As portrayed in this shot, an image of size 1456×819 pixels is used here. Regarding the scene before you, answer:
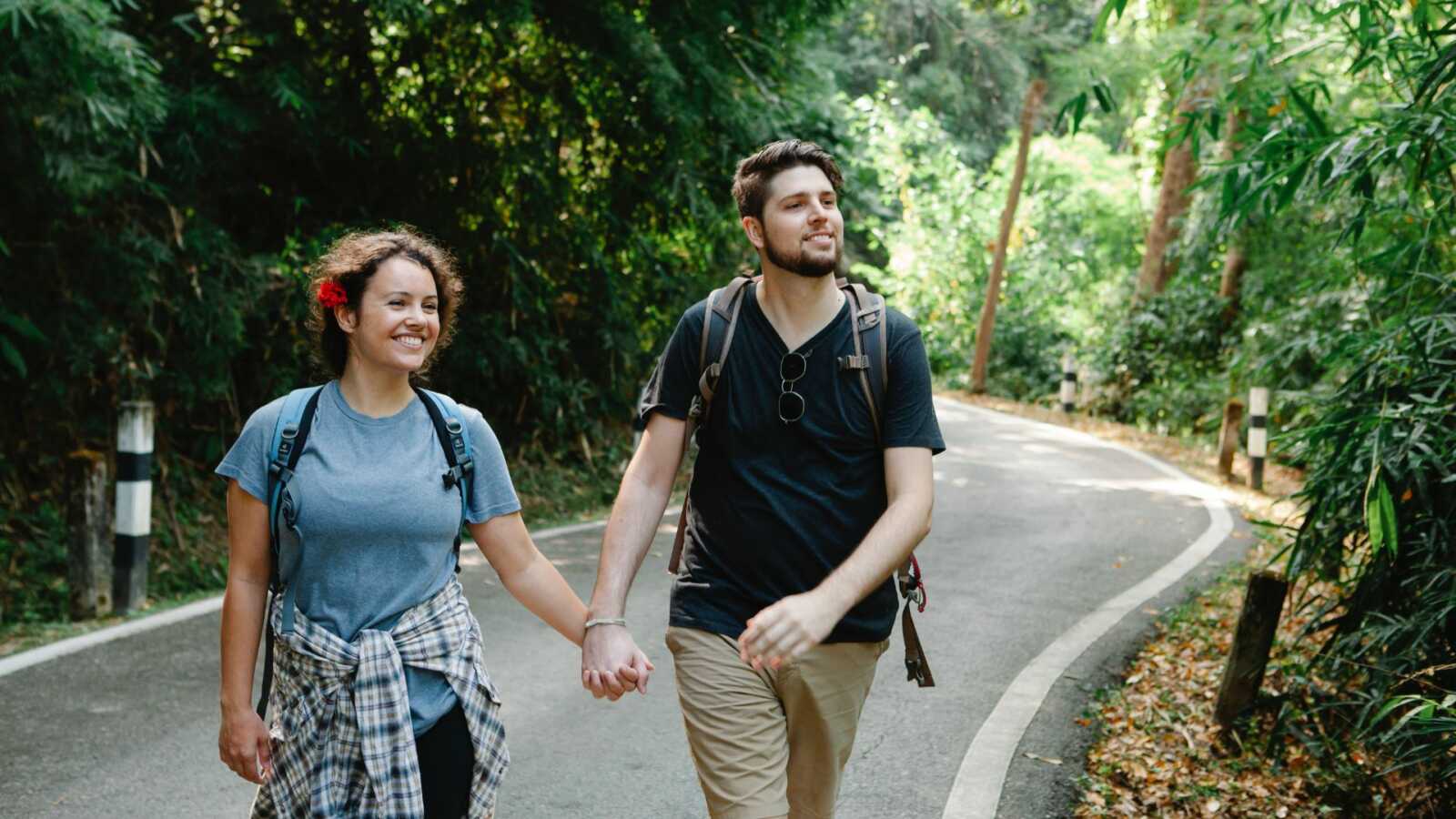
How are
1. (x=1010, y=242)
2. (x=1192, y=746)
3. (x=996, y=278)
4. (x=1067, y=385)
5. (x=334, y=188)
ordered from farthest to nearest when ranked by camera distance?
1. (x=1010, y=242)
2. (x=996, y=278)
3. (x=1067, y=385)
4. (x=334, y=188)
5. (x=1192, y=746)

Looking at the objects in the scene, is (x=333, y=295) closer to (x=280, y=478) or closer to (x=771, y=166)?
(x=280, y=478)

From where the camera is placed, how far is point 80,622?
7219mm

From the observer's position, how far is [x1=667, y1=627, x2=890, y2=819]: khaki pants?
3.12m

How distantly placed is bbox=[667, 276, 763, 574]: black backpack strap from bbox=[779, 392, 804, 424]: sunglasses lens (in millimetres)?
177

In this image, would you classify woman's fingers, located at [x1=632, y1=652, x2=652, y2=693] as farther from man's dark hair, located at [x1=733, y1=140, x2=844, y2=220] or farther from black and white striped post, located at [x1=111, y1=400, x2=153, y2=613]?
black and white striped post, located at [x1=111, y1=400, x2=153, y2=613]

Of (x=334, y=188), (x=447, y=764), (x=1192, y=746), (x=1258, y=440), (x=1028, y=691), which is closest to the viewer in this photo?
(x=447, y=764)

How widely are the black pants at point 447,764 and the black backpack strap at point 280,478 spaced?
1.19ft

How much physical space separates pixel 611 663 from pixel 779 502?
20.9 inches

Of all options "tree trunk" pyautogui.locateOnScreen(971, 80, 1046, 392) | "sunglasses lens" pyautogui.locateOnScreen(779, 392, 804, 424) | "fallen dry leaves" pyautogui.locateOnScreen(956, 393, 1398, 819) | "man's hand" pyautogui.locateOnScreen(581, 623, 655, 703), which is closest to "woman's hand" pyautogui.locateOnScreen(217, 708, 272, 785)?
"man's hand" pyautogui.locateOnScreen(581, 623, 655, 703)

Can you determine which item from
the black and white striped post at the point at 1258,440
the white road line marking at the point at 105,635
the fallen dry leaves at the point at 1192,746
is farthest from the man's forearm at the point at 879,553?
the black and white striped post at the point at 1258,440

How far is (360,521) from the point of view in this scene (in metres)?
2.81

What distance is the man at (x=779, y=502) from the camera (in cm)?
314

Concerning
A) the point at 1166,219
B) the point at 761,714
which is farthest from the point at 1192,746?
the point at 1166,219

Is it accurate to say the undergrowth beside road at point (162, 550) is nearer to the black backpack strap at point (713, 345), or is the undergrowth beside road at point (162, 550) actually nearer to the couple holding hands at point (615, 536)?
the couple holding hands at point (615, 536)
